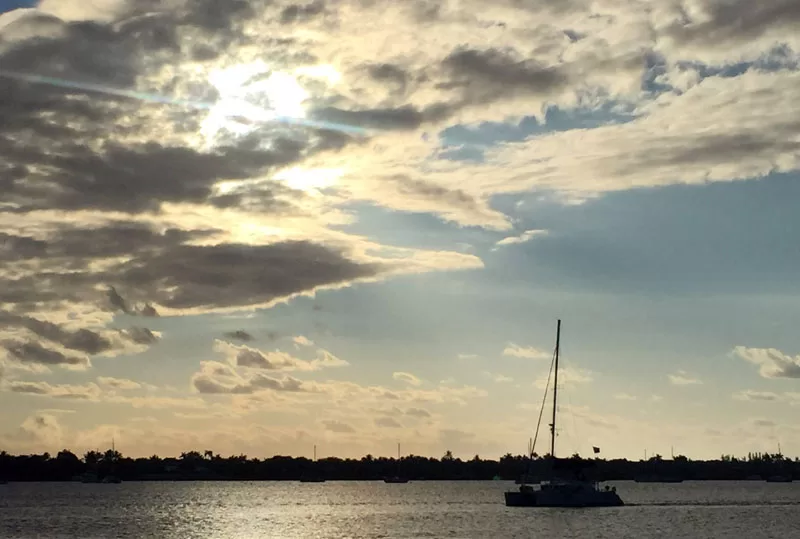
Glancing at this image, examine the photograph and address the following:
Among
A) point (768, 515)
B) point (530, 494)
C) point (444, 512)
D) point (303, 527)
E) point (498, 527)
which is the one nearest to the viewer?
point (498, 527)

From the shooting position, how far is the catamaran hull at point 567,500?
5812 inches

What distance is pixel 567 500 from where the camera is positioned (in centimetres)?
14738

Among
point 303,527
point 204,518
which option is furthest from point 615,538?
point 204,518

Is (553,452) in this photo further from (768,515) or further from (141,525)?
(141,525)

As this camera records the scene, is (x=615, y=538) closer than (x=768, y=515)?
Yes

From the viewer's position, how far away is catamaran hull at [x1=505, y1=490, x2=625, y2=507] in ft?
484

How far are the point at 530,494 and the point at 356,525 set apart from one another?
26.0 meters

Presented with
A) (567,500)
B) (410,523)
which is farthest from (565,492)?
(410,523)

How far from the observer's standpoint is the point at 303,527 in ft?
470

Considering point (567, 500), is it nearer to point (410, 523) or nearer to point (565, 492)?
point (565, 492)

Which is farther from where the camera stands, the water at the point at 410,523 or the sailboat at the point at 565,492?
the sailboat at the point at 565,492

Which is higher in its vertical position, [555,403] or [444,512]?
[555,403]

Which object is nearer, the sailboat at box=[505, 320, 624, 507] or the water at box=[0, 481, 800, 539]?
the water at box=[0, 481, 800, 539]

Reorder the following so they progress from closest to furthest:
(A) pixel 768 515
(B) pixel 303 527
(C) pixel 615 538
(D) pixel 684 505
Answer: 1. (C) pixel 615 538
2. (B) pixel 303 527
3. (A) pixel 768 515
4. (D) pixel 684 505
